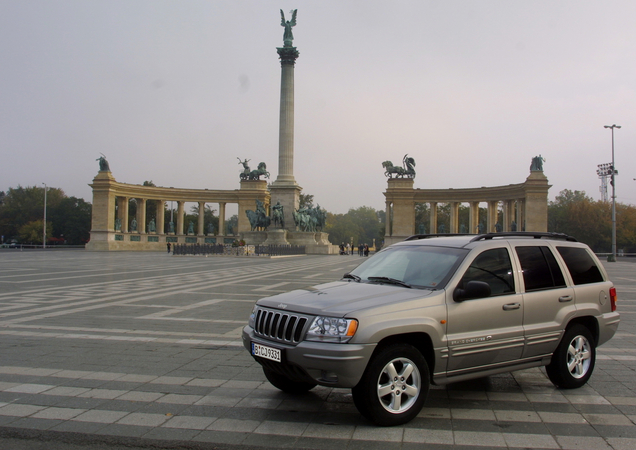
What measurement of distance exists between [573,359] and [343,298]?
306 cm

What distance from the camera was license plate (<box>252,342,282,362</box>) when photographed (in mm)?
4790

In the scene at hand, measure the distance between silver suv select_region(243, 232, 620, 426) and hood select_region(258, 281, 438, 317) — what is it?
1cm

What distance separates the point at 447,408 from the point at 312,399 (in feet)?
4.63

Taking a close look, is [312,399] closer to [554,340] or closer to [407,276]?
[407,276]

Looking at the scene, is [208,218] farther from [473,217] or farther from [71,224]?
[473,217]

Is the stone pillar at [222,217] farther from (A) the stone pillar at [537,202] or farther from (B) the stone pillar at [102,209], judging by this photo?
(A) the stone pillar at [537,202]

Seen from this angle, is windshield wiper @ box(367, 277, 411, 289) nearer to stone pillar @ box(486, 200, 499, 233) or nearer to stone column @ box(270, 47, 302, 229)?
stone column @ box(270, 47, 302, 229)

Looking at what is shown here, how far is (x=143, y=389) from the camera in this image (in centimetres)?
582

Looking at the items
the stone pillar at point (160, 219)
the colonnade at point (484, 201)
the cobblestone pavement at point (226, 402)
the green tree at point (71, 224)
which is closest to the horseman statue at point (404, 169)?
the colonnade at point (484, 201)

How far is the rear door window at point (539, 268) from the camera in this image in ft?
19.0

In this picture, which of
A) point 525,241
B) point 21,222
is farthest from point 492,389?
point 21,222

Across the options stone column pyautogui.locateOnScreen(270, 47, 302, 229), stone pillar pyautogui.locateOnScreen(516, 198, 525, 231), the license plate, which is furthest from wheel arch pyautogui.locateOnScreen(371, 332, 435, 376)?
stone pillar pyautogui.locateOnScreen(516, 198, 525, 231)

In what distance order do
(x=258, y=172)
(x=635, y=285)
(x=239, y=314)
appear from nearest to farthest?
(x=239, y=314) < (x=635, y=285) < (x=258, y=172)

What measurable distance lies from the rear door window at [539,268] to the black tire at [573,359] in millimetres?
625
